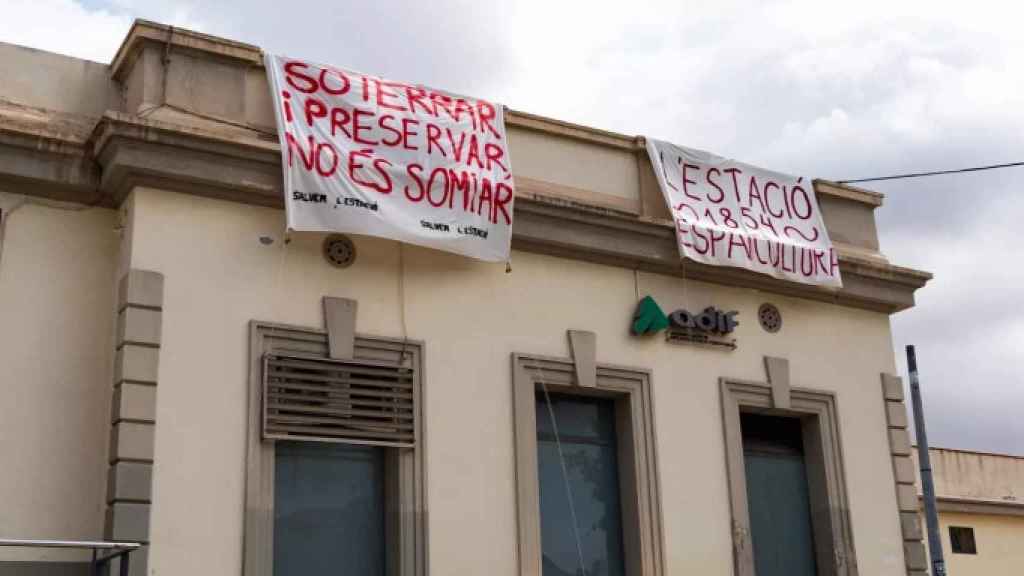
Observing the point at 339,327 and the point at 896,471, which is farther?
the point at 896,471

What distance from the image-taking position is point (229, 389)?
40.1ft

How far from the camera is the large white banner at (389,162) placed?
12.9 metres

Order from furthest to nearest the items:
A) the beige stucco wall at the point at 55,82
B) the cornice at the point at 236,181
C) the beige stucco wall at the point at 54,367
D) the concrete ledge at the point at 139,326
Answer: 1. the beige stucco wall at the point at 55,82
2. the cornice at the point at 236,181
3. the concrete ledge at the point at 139,326
4. the beige stucco wall at the point at 54,367

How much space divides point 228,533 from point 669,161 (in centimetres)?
703

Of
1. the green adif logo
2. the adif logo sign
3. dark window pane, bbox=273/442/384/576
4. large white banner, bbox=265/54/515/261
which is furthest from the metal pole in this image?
dark window pane, bbox=273/442/384/576

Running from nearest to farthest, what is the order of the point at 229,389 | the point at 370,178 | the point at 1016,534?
the point at 229,389 < the point at 370,178 < the point at 1016,534

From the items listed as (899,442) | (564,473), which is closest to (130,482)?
(564,473)

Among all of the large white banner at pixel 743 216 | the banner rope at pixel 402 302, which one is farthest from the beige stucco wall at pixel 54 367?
the large white banner at pixel 743 216

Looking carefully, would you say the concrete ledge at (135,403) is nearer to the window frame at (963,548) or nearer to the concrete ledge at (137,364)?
the concrete ledge at (137,364)

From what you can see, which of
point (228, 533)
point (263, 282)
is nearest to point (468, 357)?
point (263, 282)

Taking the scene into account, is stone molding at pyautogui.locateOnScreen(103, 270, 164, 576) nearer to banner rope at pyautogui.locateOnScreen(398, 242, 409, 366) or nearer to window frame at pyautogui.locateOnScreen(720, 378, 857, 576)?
banner rope at pyautogui.locateOnScreen(398, 242, 409, 366)

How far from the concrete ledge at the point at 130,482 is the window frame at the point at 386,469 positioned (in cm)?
93

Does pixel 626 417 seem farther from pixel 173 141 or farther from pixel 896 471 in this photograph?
pixel 173 141

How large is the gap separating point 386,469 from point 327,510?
736 mm
